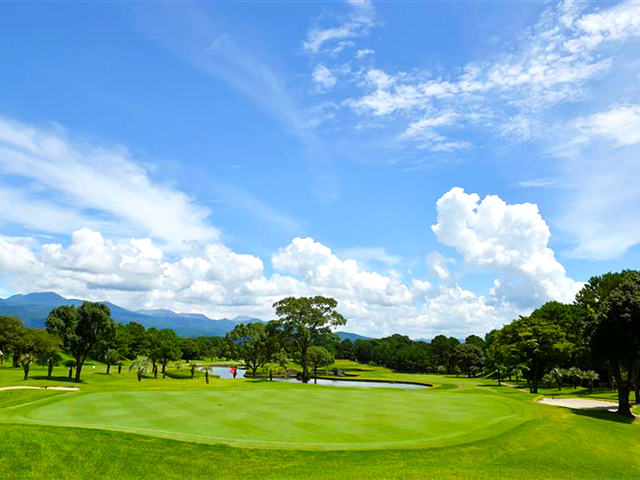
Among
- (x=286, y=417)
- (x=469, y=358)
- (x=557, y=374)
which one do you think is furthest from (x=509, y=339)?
(x=286, y=417)

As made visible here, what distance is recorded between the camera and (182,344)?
16925cm

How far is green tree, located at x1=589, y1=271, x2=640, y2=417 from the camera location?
119ft

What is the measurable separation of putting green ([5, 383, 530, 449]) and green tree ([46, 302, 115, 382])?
31459 millimetres

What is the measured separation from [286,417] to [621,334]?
1097 inches

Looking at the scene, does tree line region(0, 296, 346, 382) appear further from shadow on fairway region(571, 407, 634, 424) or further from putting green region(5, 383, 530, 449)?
shadow on fairway region(571, 407, 634, 424)

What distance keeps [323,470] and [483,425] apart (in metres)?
14.3

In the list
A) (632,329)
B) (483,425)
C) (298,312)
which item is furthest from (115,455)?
(298,312)

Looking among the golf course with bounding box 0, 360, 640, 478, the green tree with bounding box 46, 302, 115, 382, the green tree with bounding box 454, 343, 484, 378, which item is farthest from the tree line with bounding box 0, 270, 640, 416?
the green tree with bounding box 454, 343, 484, 378

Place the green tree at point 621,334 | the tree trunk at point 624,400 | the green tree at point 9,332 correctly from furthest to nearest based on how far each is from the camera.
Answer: the green tree at point 9,332
the tree trunk at point 624,400
the green tree at point 621,334

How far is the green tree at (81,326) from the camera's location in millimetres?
66062

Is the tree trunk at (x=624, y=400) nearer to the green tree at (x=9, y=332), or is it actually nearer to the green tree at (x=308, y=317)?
the green tree at (x=308, y=317)

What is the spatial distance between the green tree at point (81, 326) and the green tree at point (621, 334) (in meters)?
62.3

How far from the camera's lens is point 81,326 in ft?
219

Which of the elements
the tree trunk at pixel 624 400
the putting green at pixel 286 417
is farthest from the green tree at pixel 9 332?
the tree trunk at pixel 624 400
